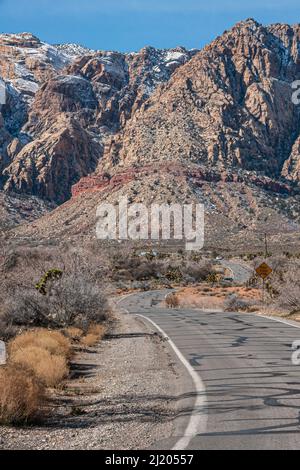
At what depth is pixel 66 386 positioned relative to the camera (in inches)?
513

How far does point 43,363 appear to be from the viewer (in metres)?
13.7

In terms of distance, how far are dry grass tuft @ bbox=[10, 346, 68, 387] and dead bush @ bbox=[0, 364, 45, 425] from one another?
2.86m

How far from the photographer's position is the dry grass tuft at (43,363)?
12962mm

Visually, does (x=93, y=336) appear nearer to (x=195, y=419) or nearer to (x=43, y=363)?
(x=43, y=363)

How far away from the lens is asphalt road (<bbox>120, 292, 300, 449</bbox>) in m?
7.72

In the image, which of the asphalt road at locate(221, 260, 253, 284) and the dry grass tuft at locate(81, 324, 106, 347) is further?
the asphalt road at locate(221, 260, 253, 284)

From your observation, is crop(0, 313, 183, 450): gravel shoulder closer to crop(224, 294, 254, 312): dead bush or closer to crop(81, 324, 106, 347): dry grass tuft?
crop(81, 324, 106, 347): dry grass tuft

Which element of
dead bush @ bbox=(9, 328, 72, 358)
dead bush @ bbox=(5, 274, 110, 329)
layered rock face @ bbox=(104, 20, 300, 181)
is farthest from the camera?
layered rock face @ bbox=(104, 20, 300, 181)

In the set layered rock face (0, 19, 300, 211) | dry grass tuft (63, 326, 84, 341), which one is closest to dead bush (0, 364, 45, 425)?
dry grass tuft (63, 326, 84, 341)

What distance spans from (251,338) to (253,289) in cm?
3625

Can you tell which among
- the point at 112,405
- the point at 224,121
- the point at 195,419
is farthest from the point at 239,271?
the point at 224,121
